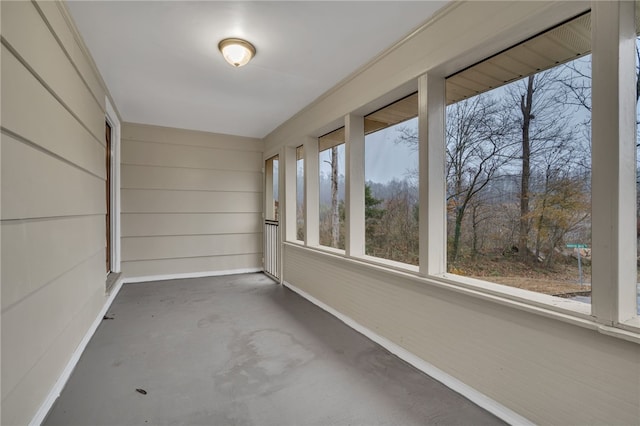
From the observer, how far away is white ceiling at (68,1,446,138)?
2.08 metres

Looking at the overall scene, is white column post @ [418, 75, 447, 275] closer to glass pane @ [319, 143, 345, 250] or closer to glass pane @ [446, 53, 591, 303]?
glass pane @ [446, 53, 591, 303]

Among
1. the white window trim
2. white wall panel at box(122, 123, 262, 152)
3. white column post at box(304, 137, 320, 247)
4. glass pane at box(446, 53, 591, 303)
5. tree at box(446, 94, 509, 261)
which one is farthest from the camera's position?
white wall panel at box(122, 123, 262, 152)

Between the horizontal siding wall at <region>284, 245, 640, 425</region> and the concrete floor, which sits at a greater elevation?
the horizontal siding wall at <region>284, 245, 640, 425</region>

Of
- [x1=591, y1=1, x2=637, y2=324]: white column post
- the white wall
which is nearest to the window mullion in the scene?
the white wall

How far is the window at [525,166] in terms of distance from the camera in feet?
5.31

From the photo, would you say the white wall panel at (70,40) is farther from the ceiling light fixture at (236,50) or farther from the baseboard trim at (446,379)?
the baseboard trim at (446,379)

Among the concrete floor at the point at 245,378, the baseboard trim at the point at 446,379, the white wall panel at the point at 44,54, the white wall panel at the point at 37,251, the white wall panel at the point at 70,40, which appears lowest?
the concrete floor at the point at 245,378

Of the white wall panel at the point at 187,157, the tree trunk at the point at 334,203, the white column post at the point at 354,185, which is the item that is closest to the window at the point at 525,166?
the white column post at the point at 354,185

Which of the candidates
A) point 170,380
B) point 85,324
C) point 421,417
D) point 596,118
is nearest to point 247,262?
point 85,324

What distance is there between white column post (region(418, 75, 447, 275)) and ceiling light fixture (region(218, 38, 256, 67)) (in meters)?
1.46

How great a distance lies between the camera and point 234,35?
7.81 ft

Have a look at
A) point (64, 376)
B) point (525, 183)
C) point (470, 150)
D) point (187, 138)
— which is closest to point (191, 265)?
point (187, 138)

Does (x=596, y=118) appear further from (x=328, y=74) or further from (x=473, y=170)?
(x=328, y=74)

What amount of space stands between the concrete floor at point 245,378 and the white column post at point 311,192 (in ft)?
3.83
